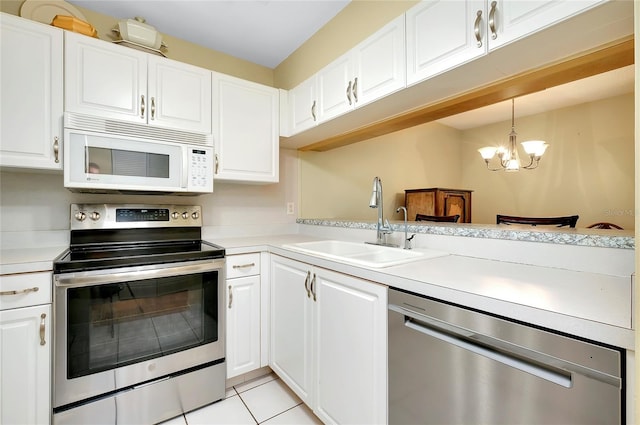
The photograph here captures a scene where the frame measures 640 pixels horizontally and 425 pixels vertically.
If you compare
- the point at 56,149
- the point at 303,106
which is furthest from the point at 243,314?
the point at 303,106

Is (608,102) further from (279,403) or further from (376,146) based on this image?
(279,403)

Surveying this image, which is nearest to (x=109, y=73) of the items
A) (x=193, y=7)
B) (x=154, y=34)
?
(x=154, y=34)

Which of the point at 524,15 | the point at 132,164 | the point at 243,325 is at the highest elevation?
the point at 524,15

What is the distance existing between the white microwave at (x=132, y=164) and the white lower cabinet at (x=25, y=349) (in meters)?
0.54

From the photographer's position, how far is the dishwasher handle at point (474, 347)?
2.19ft

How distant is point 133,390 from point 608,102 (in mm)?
5408

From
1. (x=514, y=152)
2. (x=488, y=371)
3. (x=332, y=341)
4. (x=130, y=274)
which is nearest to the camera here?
(x=488, y=371)

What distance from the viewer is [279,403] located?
5.51 ft

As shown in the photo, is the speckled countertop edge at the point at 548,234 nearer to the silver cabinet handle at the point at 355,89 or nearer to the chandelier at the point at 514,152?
the silver cabinet handle at the point at 355,89

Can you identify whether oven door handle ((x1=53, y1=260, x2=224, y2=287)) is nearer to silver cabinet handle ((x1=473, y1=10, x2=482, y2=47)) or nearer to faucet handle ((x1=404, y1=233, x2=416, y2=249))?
faucet handle ((x1=404, y1=233, x2=416, y2=249))

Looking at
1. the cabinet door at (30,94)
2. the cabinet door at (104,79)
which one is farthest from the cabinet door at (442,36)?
the cabinet door at (30,94)

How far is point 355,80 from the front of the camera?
1.59m

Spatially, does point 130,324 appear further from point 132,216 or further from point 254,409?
point 254,409

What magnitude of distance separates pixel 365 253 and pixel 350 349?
24.5 inches
